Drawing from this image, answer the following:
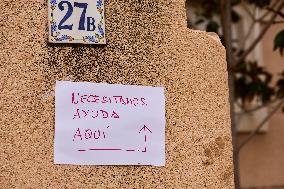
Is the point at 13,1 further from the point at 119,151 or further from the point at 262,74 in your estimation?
the point at 262,74

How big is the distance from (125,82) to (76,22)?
238 mm

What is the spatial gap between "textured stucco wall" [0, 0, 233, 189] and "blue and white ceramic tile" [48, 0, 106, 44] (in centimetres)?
2

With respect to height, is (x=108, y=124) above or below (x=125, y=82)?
below

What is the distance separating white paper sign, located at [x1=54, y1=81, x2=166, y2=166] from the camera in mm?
1646

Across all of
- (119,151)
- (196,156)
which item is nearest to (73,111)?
(119,151)

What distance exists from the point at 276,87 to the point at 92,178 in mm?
3476

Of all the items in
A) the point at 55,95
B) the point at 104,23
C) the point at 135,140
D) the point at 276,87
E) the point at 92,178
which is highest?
the point at 276,87

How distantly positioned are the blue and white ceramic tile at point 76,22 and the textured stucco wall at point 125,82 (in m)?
0.02

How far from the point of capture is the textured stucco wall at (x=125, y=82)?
5.27 feet

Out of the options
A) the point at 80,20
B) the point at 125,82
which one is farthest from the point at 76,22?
the point at 125,82

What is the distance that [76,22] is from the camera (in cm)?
169

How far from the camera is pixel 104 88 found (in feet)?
5.60

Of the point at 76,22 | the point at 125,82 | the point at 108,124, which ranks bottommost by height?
the point at 108,124

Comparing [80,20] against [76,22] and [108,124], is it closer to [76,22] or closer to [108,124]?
[76,22]
